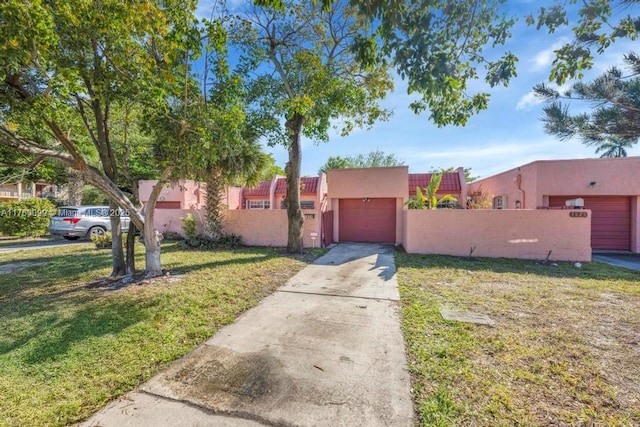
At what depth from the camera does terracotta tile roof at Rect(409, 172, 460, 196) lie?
18.2 meters

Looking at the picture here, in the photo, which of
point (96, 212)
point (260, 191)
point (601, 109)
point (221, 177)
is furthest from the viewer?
point (260, 191)

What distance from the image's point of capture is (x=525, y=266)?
9.05 m

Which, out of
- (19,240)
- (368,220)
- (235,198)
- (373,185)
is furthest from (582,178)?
(19,240)

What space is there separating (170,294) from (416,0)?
6839mm

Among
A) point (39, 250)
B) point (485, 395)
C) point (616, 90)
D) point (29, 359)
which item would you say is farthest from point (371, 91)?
point (39, 250)

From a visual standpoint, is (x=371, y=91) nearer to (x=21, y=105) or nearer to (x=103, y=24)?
(x=103, y=24)

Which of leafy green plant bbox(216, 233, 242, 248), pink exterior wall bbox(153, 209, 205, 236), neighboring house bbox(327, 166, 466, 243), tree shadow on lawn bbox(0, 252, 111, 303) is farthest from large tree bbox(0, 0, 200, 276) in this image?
pink exterior wall bbox(153, 209, 205, 236)

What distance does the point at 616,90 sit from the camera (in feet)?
26.1

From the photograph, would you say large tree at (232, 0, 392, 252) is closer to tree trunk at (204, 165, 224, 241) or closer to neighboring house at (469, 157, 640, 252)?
tree trunk at (204, 165, 224, 241)

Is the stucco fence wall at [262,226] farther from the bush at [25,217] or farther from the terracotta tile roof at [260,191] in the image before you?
the bush at [25,217]

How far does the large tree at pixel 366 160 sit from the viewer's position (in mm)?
34969

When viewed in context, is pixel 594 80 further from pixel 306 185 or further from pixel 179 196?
pixel 179 196

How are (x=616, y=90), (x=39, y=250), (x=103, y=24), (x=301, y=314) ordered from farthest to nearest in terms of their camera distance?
(x=39, y=250)
(x=616, y=90)
(x=301, y=314)
(x=103, y=24)

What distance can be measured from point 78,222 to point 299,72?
46.2 feet
